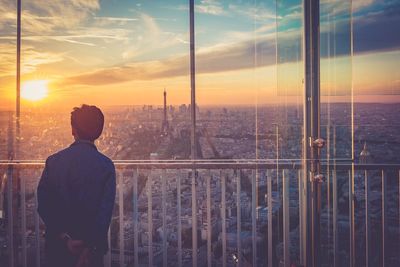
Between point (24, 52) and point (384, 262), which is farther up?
point (24, 52)

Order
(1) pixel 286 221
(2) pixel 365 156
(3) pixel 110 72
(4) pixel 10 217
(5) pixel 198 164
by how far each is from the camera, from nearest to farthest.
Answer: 1. (2) pixel 365 156
2. (1) pixel 286 221
3. (5) pixel 198 164
4. (4) pixel 10 217
5. (3) pixel 110 72

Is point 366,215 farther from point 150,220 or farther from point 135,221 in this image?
point 135,221

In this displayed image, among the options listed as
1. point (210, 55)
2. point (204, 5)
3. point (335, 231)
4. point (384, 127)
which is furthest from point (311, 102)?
point (204, 5)

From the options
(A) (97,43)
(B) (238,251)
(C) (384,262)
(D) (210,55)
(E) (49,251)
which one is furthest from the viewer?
(A) (97,43)

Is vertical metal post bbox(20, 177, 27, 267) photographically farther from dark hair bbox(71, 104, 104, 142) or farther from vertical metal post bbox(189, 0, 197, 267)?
dark hair bbox(71, 104, 104, 142)

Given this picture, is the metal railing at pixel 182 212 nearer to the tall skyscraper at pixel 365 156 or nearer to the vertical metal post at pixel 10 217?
the vertical metal post at pixel 10 217

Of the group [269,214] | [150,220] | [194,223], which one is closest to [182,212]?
[194,223]

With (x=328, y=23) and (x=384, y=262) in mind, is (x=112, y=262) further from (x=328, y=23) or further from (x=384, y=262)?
(x=328, y=23)
